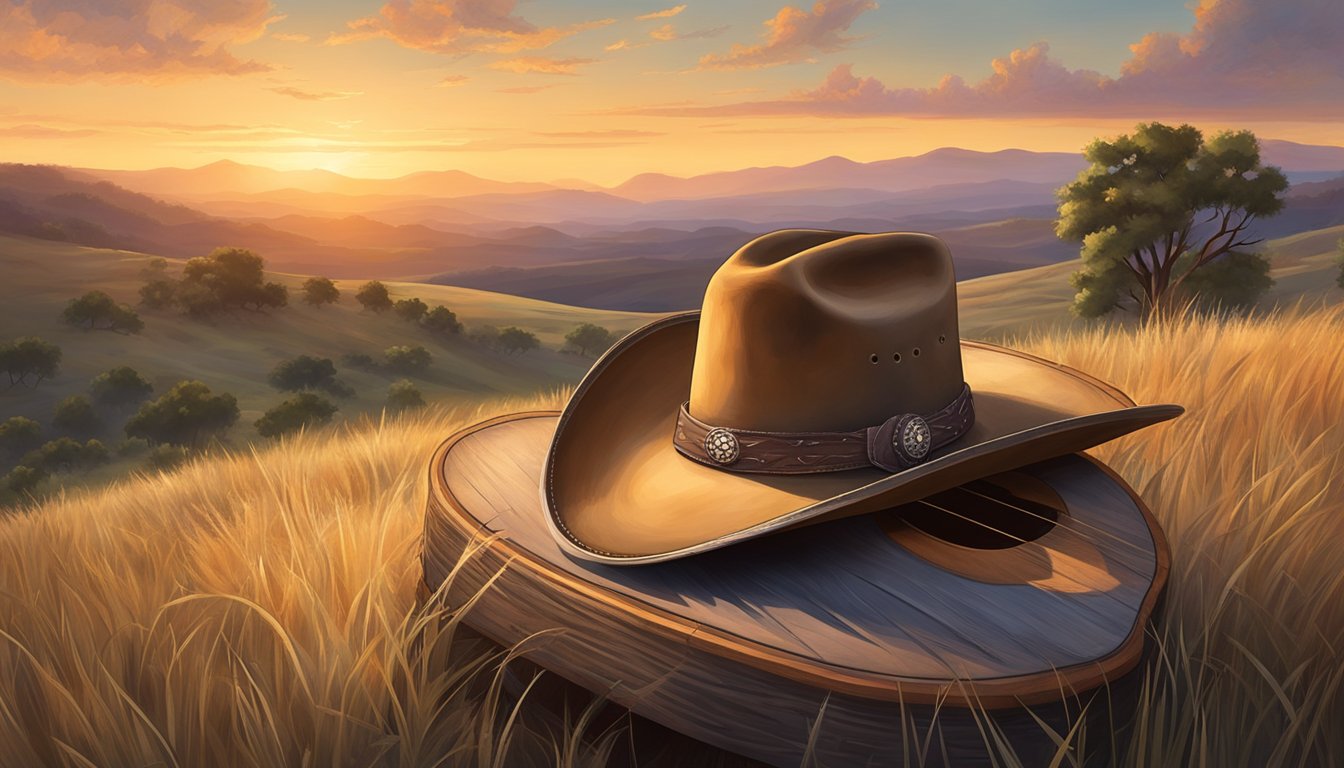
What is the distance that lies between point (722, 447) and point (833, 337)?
332mm

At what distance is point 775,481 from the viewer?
1.72 m

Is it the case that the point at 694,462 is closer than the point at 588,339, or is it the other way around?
the point at 694,462

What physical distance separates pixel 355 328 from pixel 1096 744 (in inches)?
903

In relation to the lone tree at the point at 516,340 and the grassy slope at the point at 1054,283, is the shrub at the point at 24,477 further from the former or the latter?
the grassy slope at the point at 1054,283

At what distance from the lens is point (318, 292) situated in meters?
21.5

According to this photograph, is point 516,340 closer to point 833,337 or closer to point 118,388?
point 118,388

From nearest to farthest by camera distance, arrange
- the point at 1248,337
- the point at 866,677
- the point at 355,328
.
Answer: the point at 866,677 → the point at 1248,337 → the point at 355,328

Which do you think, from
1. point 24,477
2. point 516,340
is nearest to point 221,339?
point 24,477

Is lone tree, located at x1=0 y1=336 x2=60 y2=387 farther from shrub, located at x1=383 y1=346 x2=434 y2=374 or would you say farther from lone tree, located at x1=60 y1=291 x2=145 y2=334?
shrub, located at x1=383 y1=346 x2=434 y2=374

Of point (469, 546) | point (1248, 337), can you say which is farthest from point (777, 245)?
point (1248, 337)

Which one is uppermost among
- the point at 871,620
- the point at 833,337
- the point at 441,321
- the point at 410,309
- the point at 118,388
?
the point at 833,337

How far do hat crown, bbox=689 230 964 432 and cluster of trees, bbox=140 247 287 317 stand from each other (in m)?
19.0

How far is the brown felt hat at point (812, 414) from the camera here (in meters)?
1.64

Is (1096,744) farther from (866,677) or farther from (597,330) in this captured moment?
(597,330)
